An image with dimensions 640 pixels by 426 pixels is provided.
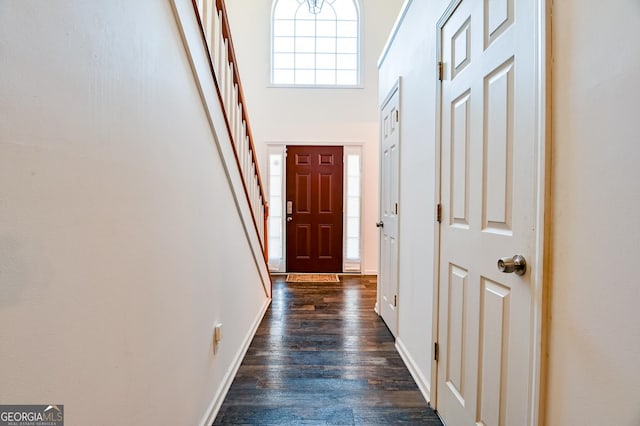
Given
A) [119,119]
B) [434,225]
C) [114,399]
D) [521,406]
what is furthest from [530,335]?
[119,119]

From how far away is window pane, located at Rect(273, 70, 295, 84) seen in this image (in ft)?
15.7

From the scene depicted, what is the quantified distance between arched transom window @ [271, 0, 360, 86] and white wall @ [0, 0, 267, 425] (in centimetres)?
381

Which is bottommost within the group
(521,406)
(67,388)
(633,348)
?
(521,406)

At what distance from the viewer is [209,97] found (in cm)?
152

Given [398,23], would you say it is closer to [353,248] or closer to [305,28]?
[305,28]

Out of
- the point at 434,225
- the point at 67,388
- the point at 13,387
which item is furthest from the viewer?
the point at 434,225

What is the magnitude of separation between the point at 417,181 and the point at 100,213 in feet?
5.47

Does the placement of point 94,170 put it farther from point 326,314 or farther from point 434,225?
point 326,314

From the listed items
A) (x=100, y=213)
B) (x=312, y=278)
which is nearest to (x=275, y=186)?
(x=312, y=278)

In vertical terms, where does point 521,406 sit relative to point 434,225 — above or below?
below

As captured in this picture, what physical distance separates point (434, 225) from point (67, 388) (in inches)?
60.2

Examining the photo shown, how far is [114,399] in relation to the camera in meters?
0.81

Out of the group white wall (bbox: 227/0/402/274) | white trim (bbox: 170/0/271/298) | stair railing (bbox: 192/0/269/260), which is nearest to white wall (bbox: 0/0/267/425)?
white trim (bbox: 170/0/271/298)

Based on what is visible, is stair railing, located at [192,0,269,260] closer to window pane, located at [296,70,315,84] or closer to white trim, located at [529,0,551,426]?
white trim, located at [529,0,551,426]
